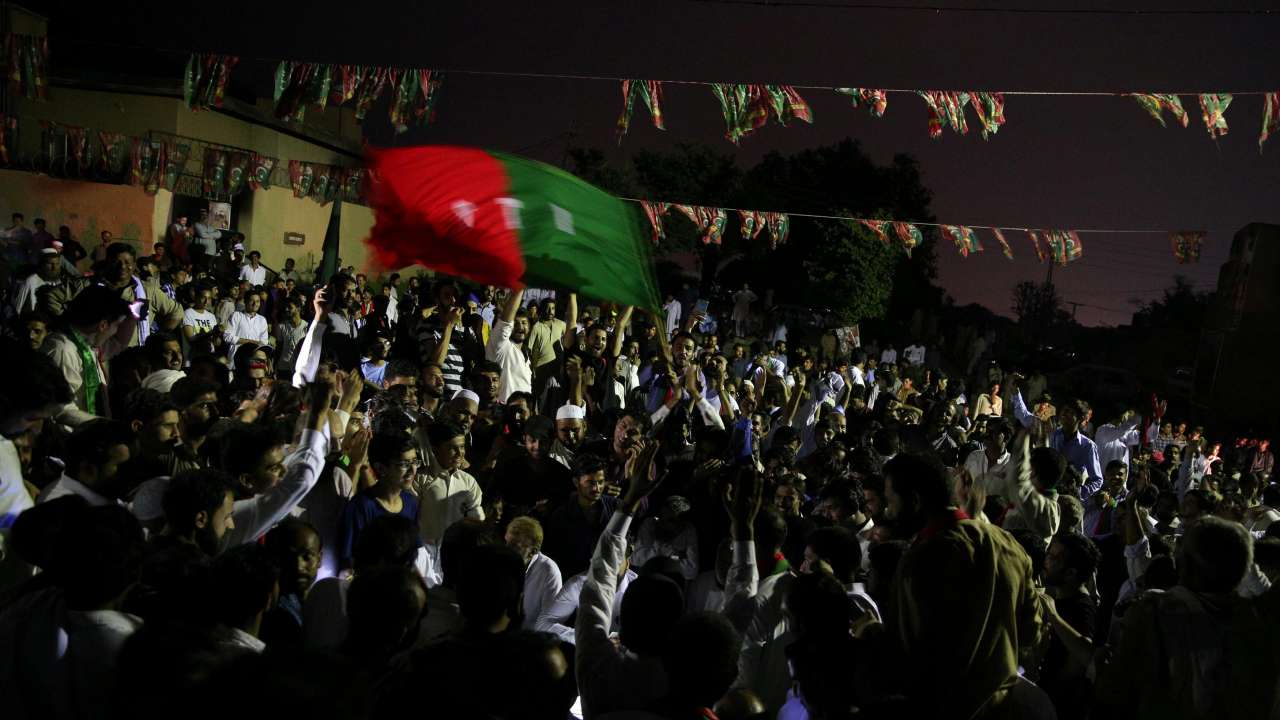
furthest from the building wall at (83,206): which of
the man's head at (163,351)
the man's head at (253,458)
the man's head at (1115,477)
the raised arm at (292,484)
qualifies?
the man's head at (1115,477)

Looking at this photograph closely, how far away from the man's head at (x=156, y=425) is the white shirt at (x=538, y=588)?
79.3 inches

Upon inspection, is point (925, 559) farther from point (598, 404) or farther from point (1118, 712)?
point (598, 404)

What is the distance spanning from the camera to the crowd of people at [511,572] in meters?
2.53

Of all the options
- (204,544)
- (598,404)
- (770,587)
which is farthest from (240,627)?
(598,404)

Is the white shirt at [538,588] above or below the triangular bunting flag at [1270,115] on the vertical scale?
below

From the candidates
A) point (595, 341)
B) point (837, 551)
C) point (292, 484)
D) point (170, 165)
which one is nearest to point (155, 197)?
point (170, 165)

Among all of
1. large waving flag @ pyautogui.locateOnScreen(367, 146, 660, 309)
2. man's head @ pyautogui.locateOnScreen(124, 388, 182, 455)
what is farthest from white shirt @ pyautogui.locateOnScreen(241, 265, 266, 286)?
large waving flag @ pyautogui.locateOnScreen(367, 146, 660, 309)

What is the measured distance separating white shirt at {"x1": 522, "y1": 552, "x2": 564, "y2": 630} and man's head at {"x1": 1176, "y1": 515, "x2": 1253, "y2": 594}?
8.48 feet

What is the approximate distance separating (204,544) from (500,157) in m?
2.60

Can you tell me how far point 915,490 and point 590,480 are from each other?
2.35 m

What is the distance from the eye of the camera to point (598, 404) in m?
9.84

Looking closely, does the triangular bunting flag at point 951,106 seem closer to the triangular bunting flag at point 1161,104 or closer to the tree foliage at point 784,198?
the triangular bunting flag at point 1161,104

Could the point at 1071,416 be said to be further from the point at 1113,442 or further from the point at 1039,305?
the point at 1039,305

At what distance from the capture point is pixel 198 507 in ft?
11.3
